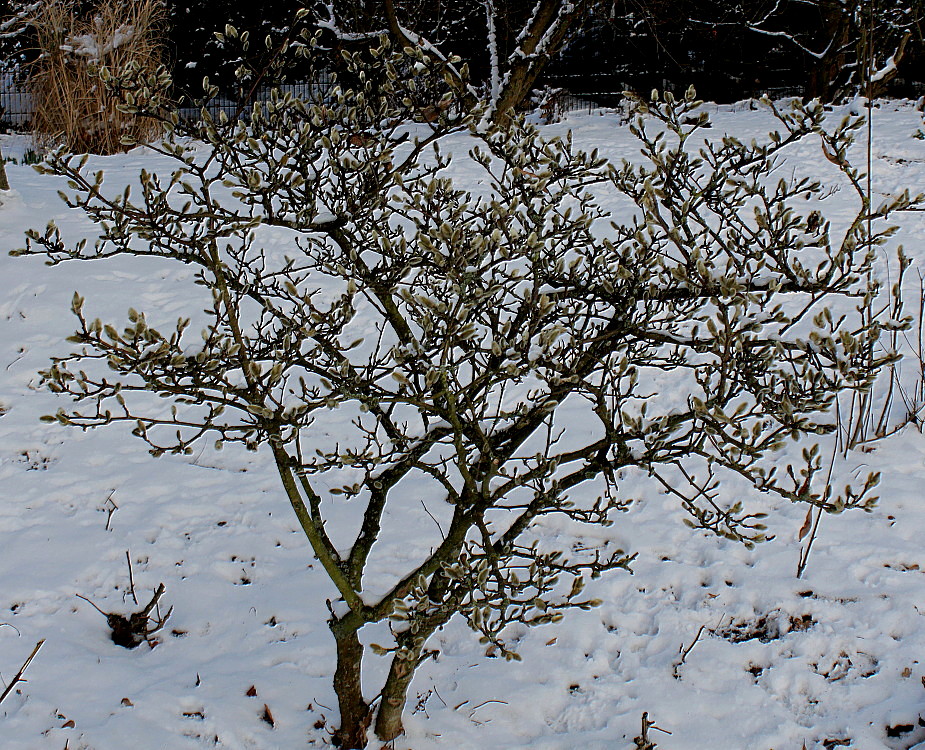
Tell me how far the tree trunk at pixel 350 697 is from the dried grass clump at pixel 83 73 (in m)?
7.71

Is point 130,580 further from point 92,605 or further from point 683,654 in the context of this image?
point 683,654

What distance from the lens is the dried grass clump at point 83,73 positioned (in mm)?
8594

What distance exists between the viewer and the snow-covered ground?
2.36 metres

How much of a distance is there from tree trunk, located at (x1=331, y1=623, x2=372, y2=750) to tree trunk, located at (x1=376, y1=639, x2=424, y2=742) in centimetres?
6

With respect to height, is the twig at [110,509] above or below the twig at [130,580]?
above

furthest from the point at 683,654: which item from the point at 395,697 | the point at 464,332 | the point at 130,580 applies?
the point at 130,580

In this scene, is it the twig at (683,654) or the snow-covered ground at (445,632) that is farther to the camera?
the twig at (683,654)

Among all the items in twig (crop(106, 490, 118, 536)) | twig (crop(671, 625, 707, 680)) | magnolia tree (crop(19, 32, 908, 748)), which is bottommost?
twig (crop(671, 625, 707, 680))

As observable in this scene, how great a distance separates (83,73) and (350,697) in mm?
8515

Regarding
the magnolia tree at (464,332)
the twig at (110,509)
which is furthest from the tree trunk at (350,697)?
the twig at (110,509)

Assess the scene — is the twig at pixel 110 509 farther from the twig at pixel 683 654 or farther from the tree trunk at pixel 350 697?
the twig at pixel 683 654

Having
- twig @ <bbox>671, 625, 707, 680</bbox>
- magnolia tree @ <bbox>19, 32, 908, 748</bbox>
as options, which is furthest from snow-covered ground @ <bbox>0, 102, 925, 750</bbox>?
magnolia tree @ <bbox>19, 32, 908, 748</bbox>

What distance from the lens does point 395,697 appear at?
7.40 ft

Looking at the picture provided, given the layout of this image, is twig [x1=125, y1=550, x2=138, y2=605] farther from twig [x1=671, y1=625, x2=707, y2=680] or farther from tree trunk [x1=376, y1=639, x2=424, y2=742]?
twig [x1=671, y1=625, x2=707, y2=680]
